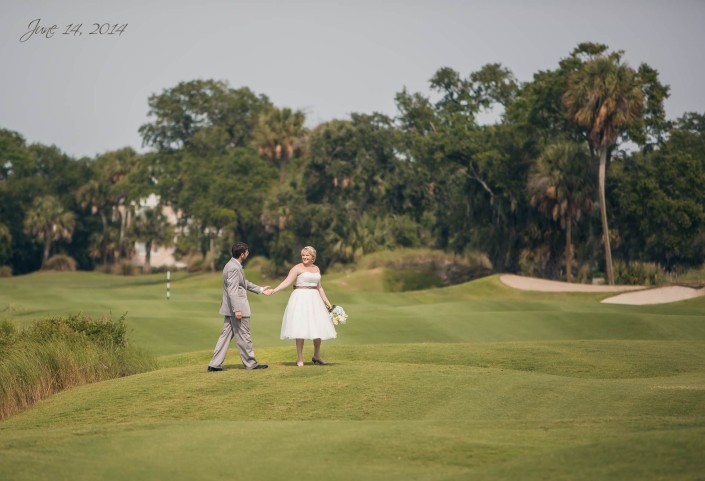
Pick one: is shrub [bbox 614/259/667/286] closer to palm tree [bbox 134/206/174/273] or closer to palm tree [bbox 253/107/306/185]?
palm tree [bbox 253/107/306/185]

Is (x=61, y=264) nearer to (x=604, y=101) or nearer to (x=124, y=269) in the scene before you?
(x=124, y=269)

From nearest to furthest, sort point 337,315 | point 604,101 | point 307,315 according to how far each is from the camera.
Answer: point 307,315
point 337,315
point 604,101

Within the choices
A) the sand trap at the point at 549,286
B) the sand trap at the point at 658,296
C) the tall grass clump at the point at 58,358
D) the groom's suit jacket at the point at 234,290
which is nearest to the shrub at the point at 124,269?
the sand trap at the point at 549,286

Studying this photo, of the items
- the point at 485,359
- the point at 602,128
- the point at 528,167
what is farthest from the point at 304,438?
the point at 528,167

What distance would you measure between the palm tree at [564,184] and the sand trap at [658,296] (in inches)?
457

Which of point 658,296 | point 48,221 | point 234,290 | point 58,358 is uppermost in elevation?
point 48,221

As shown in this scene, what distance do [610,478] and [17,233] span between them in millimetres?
105005

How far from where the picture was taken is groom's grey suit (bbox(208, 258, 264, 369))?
19438 millimetres

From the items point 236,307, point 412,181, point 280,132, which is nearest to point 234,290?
point 236,307

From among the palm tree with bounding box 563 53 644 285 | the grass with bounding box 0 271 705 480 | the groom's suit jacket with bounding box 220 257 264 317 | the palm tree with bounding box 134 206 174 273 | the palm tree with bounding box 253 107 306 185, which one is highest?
the palm tree with bounding box 253 107 306 185

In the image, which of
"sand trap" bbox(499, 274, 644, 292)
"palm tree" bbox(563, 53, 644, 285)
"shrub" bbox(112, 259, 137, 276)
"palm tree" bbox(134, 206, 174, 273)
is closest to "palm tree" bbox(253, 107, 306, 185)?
"palm tree" bbox(134, 206, 174, 273)

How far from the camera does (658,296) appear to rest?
53.5m

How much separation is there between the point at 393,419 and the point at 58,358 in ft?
26.2

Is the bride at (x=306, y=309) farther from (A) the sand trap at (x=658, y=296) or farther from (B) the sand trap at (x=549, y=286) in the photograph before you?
(B) the sand trap at (x=549, y=286)
